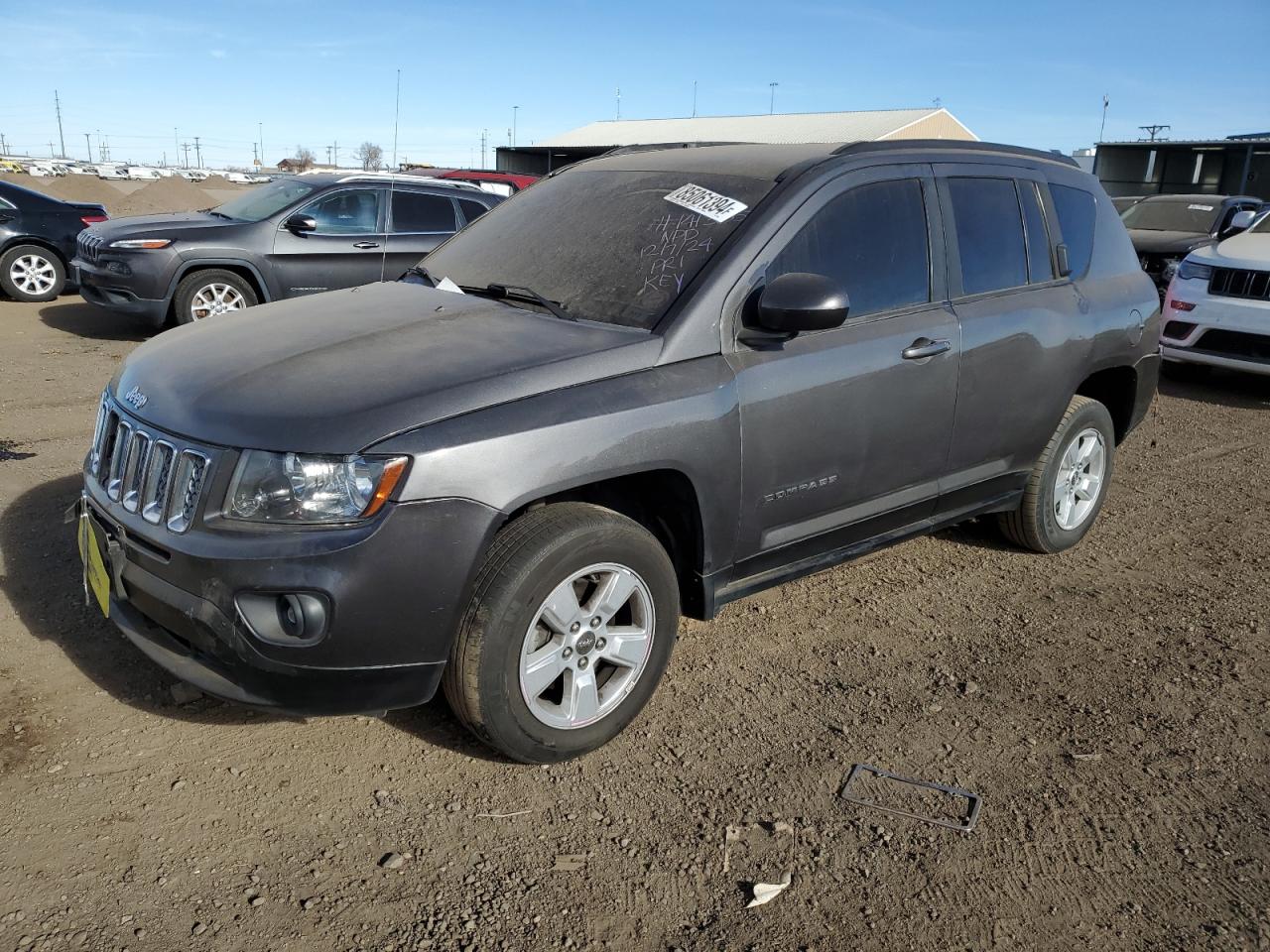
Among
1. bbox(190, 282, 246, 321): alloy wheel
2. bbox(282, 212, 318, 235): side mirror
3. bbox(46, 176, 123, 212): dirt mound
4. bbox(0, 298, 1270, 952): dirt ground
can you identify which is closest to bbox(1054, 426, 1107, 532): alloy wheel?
bbox(0, 298, 1270, 952): dirt ground

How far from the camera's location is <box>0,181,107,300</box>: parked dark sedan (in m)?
11.6

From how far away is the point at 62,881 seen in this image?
256 centimetres

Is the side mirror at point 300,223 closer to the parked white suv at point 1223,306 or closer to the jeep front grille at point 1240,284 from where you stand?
the parked white suv at point 1223,306

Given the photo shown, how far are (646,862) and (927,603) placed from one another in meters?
2.19

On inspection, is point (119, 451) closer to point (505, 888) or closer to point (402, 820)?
point (402, 820)

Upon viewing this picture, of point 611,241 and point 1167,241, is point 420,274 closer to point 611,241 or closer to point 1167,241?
point 611,241

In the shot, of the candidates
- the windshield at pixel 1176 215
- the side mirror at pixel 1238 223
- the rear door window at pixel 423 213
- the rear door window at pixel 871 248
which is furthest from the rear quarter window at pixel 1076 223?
the windshield at pixel 1176 215

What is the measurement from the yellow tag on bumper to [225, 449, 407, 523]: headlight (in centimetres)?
70

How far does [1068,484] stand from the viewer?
16.3 feet

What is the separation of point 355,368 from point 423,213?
7.54 meters

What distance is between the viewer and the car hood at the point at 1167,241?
11.1m

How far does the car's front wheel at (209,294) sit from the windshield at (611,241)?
5889 mm

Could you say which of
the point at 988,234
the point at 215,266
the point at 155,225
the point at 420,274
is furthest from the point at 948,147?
the point at 155,225

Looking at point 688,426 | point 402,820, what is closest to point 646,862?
point 402,820
